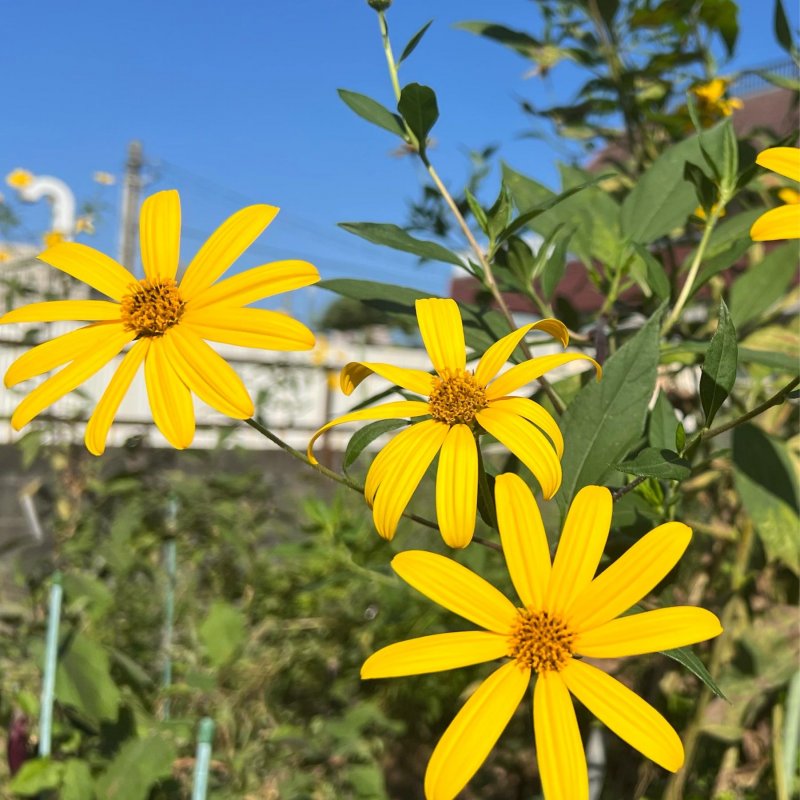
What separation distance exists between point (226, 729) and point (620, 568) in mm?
1200

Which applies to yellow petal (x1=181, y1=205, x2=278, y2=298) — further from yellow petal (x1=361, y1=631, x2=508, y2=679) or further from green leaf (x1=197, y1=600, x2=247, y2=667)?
green leaf (x1=197, y1=600, x2=247, y2=667)

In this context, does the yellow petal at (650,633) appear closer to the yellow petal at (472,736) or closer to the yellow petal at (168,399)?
the yellow petal at (472,736)

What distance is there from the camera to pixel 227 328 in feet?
1.47

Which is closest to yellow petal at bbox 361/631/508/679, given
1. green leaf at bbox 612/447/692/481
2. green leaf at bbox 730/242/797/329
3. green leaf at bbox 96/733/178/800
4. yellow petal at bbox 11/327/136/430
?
green leaf at bbox 612/447/692/481

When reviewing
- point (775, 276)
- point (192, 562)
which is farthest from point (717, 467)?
point (192, 562)

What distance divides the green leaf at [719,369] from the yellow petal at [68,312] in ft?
1.02

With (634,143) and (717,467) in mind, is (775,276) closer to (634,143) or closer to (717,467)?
(717,467)

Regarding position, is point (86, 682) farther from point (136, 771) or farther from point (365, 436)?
point (365, 436)

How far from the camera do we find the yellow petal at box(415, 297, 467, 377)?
488 mm

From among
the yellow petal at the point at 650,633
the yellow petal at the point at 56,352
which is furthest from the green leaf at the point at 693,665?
the yellow petal at the point at 56,352

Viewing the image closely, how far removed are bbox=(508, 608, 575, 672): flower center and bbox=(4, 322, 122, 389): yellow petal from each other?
0.26 m

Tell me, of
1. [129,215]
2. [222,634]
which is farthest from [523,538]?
[129,215]

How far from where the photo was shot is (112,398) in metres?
0.46

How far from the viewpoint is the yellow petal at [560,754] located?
0.37 m
